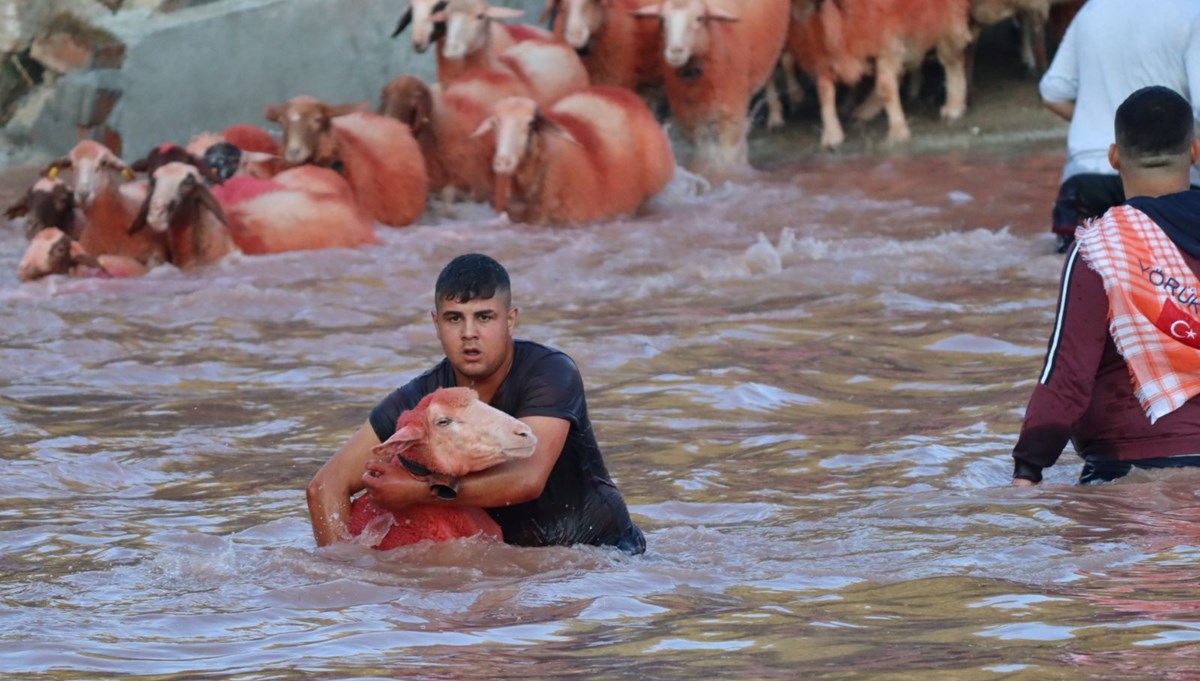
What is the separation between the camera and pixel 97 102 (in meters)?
16.8

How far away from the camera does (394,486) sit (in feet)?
16.0

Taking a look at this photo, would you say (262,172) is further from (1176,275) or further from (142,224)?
(1176,275)

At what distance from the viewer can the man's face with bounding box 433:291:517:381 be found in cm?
504

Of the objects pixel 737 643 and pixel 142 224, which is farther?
pixel 142 224

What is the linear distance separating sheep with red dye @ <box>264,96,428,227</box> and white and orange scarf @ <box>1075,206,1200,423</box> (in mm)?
8871

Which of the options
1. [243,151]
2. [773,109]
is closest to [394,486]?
[243,151]

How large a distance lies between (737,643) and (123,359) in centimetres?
579

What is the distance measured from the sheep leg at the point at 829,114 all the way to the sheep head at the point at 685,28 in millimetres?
1411

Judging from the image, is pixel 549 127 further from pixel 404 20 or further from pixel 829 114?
pixel 829 114

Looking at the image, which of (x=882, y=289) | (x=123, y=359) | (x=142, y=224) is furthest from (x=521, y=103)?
(x=123, y=359)

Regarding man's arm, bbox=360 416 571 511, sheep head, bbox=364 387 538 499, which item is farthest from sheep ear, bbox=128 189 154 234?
sheep head, bbox=364 387 538 499

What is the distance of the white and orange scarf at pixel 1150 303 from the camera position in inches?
212

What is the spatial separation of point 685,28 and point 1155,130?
32.6 ft

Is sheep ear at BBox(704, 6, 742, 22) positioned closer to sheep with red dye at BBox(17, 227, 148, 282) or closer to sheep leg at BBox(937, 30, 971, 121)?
sheep leg at BBox(937, 30, 971, 121)
